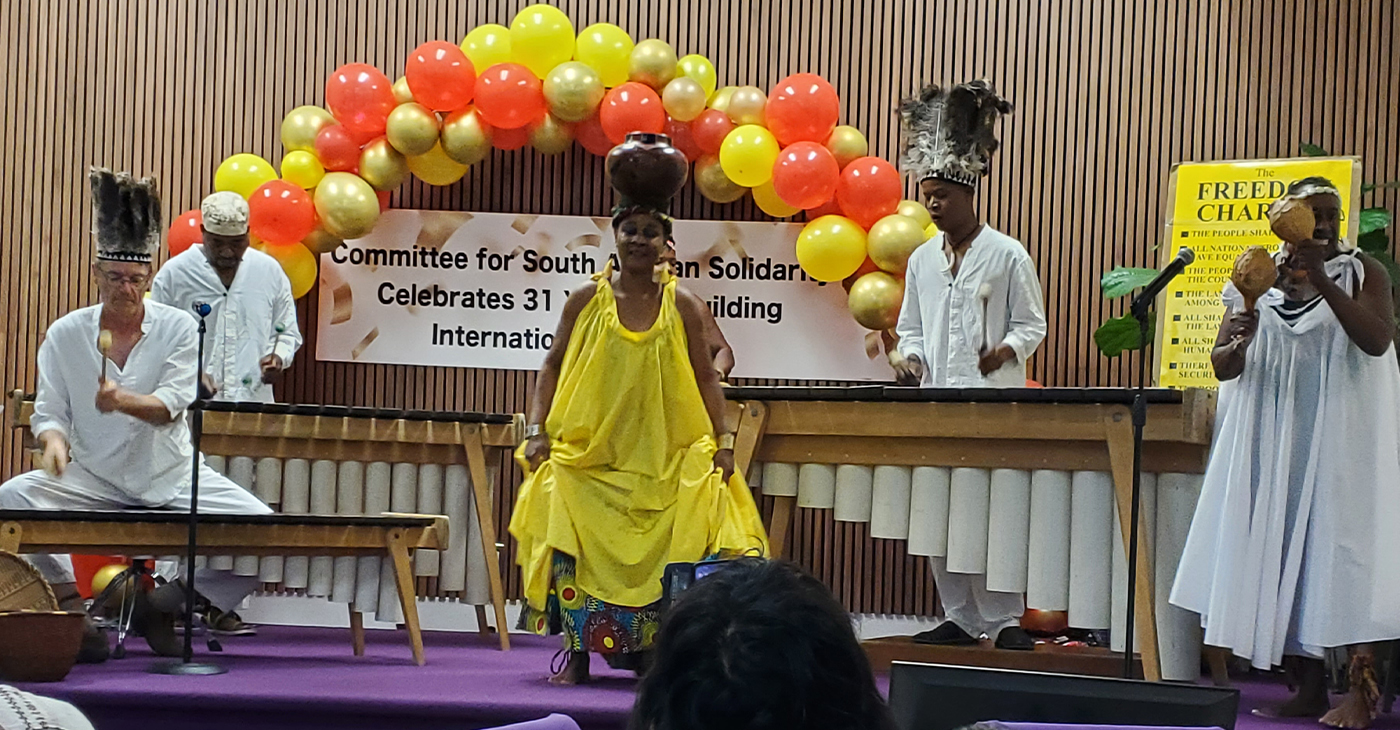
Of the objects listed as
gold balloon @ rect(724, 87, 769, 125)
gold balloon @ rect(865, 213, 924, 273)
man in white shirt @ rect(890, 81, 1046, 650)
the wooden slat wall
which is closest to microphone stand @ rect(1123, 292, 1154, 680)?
man in white shirt @ rect(890, 81, 1046, 650)

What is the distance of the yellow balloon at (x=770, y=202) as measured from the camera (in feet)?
25.2

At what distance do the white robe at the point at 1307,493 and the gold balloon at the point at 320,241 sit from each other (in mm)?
4495

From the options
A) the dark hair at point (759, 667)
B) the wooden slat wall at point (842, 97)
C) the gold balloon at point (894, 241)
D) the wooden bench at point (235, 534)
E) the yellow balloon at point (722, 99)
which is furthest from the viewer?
the wooden slat wall at point (842, 97)

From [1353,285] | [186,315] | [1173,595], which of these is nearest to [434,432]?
[186,315]

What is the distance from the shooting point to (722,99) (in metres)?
7.72

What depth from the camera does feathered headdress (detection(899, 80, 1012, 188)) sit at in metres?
6.02

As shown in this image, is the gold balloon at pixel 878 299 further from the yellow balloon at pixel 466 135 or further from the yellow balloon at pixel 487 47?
the yellow balloon at pixel 487 47

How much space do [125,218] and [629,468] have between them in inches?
90.0

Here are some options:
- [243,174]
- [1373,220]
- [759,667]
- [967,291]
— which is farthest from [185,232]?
[759,667]

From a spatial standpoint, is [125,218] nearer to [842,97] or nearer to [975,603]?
[975,603]

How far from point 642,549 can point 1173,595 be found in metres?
1.63

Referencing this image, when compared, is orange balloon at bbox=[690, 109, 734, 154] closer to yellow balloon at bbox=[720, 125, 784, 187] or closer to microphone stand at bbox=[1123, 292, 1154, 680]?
yellow balloon at bbox=[720, 125, 784, 187]

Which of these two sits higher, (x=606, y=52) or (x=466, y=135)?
(x=606, y=52)

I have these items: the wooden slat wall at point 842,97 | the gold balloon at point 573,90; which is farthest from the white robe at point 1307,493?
the gold balloon at point 573,90
